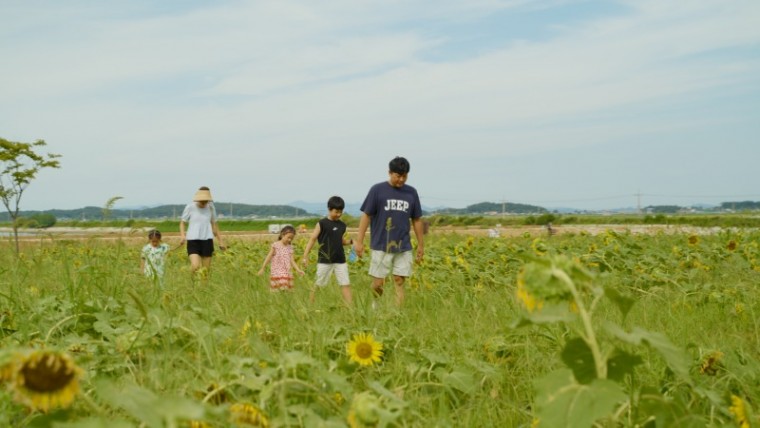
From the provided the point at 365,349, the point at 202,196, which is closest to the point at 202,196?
the point at 202,196

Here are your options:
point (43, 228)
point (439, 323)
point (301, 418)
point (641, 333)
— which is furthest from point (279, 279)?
point (641, 333)

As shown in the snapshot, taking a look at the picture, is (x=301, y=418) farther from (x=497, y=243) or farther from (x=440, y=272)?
(x=497, y=243)

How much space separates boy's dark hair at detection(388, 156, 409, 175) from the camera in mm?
7355

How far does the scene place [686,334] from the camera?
4617 mm

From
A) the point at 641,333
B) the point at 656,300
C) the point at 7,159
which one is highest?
the point at 7,159

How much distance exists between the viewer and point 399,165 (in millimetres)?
7352

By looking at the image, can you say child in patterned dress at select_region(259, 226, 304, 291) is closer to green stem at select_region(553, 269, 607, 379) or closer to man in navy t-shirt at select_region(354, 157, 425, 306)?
man in navy t-shirt at select_region(354, 157, 425, 306)

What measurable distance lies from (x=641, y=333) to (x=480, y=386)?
5.03 feet

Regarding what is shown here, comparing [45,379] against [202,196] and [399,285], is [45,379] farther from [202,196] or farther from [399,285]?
[202,196]

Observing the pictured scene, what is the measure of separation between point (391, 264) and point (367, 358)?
3982mm

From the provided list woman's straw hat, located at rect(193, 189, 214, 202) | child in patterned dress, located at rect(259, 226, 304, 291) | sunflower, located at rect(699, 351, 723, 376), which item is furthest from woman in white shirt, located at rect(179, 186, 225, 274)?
sunflower, located at rect(699, 351, 723, 376)

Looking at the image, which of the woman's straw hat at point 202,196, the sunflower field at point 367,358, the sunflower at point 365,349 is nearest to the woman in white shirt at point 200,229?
the woman's straw hat at point 202,196

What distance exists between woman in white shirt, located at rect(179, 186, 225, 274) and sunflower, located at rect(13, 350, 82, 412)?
802 cm

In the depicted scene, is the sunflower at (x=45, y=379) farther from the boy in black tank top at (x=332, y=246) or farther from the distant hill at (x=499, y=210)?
the distant hill at (x=499, y=210)
